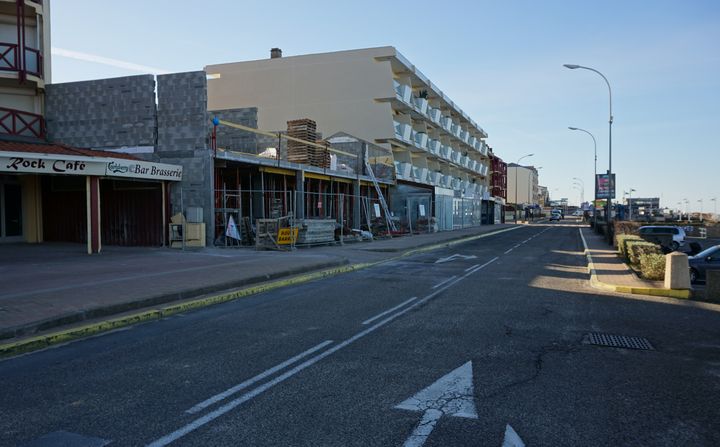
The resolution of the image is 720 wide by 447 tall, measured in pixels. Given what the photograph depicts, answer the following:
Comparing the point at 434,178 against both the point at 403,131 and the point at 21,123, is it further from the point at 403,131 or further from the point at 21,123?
→ the point at 21,123

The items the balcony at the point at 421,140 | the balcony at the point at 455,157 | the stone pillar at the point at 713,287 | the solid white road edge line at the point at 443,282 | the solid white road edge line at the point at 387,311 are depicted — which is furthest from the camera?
the balcony at the point at 455,157

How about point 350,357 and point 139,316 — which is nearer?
point 350,357

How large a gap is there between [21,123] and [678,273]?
81.6 feet

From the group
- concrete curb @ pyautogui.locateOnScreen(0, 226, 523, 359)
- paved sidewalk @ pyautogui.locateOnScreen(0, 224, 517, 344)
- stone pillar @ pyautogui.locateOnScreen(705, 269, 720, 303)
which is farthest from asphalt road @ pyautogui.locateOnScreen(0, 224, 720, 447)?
stone pillar @ pyautogui.locateOnScreen(705, 269, 720, 303)

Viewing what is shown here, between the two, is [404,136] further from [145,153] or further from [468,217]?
[145,153]

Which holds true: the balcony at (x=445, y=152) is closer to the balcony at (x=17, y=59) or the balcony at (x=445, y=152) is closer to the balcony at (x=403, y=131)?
the balcony at (x=403, y=131)

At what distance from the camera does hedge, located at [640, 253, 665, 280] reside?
13.1 metres

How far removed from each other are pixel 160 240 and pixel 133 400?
1620 centimetres

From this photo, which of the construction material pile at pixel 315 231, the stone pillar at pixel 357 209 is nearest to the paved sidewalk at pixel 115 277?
the construction material pile at pixel 315 231

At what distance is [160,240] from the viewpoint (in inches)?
780

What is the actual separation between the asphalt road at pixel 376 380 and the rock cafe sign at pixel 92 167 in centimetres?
958

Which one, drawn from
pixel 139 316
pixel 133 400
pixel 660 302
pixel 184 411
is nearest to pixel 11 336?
pixel 139 316

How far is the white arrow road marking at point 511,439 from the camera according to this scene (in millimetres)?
3811

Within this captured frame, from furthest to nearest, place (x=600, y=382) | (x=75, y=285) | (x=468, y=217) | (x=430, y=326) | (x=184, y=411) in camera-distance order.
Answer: (x=468, y=217) < (x=75, y=285) < (x=430, y=326) < (x=600, y=382) < (x=184, y=411)
